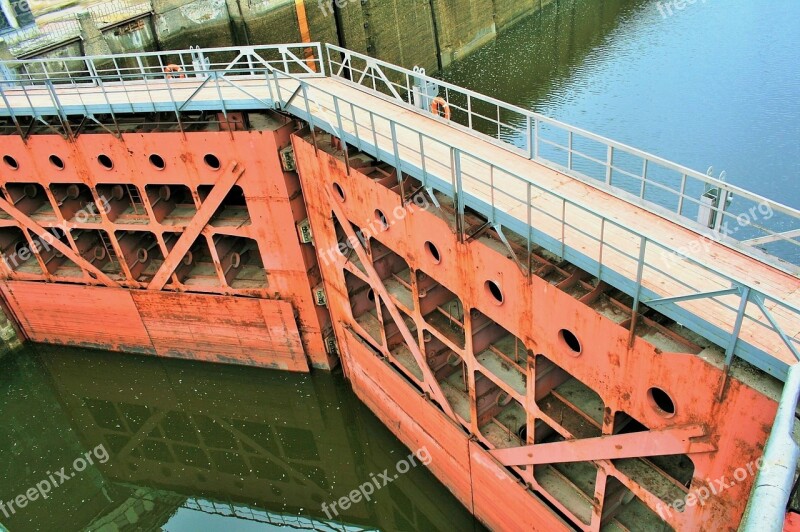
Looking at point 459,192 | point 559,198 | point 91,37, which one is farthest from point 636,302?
point 91,37

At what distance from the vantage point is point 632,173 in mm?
16688

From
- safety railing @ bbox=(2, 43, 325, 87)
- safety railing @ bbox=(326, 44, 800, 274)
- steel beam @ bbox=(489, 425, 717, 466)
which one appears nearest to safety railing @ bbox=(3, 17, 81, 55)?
safety railing @ bbox=(2, 43, 325, 87)

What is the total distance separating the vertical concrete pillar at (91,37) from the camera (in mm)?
23219

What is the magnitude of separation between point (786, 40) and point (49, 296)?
3684 centimetres

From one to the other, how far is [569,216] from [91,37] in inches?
810

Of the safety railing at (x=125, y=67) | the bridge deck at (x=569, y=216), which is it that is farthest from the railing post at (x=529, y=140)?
the safety railing at (x=125, y=67)

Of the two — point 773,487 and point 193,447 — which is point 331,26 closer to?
point 193,447

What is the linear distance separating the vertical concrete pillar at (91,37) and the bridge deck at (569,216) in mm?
7848

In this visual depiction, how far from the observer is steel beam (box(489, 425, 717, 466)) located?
8312 mm

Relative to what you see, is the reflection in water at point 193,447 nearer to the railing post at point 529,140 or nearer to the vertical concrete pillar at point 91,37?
the railing post at point 529,140

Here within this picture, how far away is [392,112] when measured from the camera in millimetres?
14125

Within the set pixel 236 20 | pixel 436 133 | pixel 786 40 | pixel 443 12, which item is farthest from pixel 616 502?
pixel 443 12

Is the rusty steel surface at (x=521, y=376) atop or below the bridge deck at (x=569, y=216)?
below

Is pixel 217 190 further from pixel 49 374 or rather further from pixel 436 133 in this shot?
pixel 49 374
